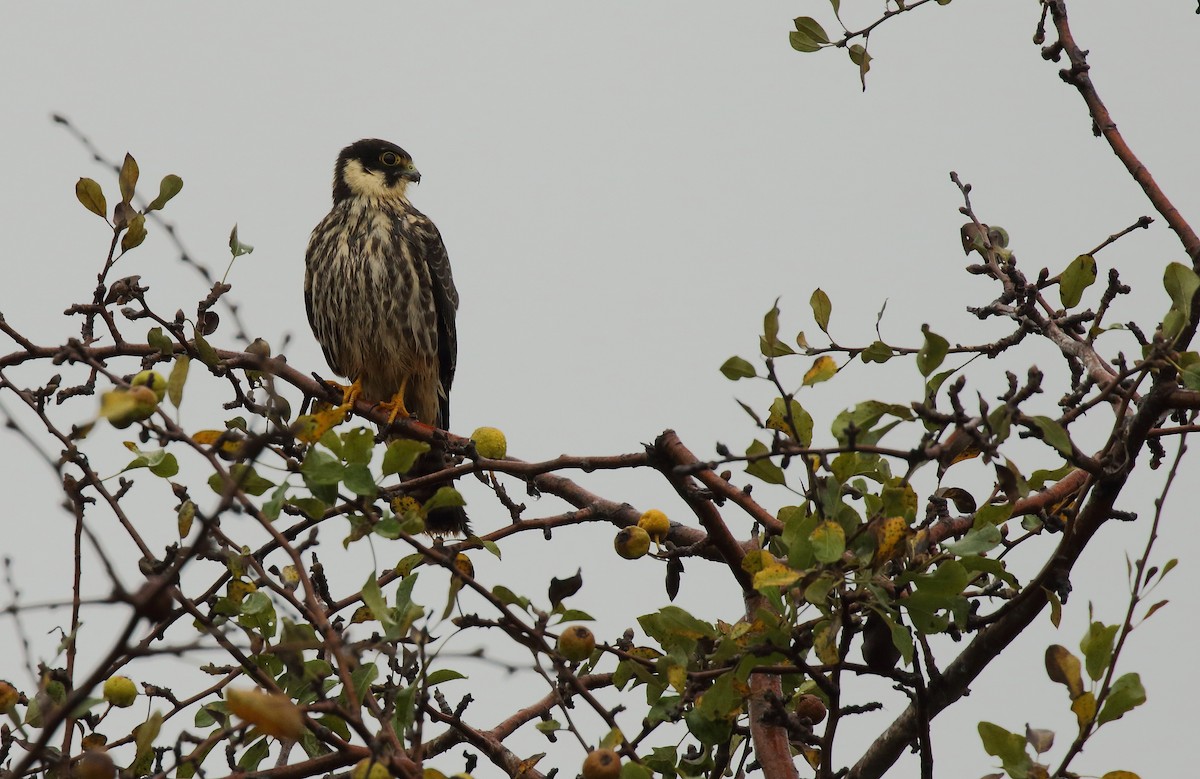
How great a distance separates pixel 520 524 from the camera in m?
3.10

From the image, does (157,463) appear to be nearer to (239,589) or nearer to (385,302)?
(239,589)

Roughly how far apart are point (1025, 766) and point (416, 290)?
4182 millimetres

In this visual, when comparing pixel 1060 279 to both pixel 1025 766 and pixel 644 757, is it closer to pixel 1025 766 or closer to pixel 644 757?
pixel 1025 766

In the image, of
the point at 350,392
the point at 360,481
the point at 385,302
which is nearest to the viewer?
the point at 360,481

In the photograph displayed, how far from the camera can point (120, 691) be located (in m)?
2.91

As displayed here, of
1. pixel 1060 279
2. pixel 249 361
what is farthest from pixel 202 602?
pixel 1060 279

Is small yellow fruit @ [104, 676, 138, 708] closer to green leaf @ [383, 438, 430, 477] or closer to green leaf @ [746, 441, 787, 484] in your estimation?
green leaf @ [383, 438, 430, 477]

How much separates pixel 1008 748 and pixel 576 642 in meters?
0.80

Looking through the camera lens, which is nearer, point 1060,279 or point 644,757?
point 644,757

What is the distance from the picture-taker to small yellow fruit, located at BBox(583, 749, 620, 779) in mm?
2266

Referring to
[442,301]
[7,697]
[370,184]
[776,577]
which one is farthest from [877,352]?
[370,184]

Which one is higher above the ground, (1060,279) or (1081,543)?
→ (1060,279)

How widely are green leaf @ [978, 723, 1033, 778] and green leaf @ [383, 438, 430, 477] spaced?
3.62 ft

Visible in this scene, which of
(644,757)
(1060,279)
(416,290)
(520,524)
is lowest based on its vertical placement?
(644,757)
